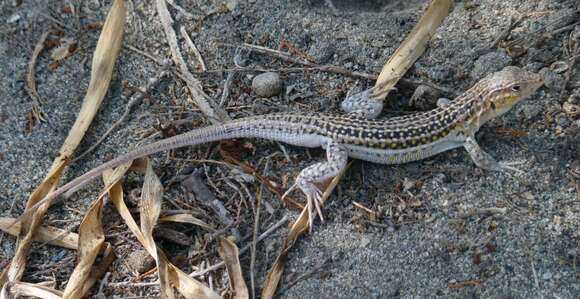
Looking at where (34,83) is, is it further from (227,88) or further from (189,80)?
(227,88)

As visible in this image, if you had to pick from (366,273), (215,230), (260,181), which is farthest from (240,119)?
(366,273)

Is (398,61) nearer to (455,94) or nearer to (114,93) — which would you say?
(455,94)

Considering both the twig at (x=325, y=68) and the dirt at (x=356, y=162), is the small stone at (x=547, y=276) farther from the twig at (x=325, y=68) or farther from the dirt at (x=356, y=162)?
the twig at (x=325, y=68)

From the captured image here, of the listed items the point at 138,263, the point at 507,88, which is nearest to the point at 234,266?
the point at 138,263

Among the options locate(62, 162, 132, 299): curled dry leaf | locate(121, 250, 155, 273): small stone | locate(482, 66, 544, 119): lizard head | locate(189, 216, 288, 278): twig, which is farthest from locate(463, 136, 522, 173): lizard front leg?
locate(62, 162, 132, 299): curled dry leaf

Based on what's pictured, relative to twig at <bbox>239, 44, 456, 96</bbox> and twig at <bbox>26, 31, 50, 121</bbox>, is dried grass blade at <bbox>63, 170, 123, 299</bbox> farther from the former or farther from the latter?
twig at <bbox>239, 44, 456, 96</bbox>
